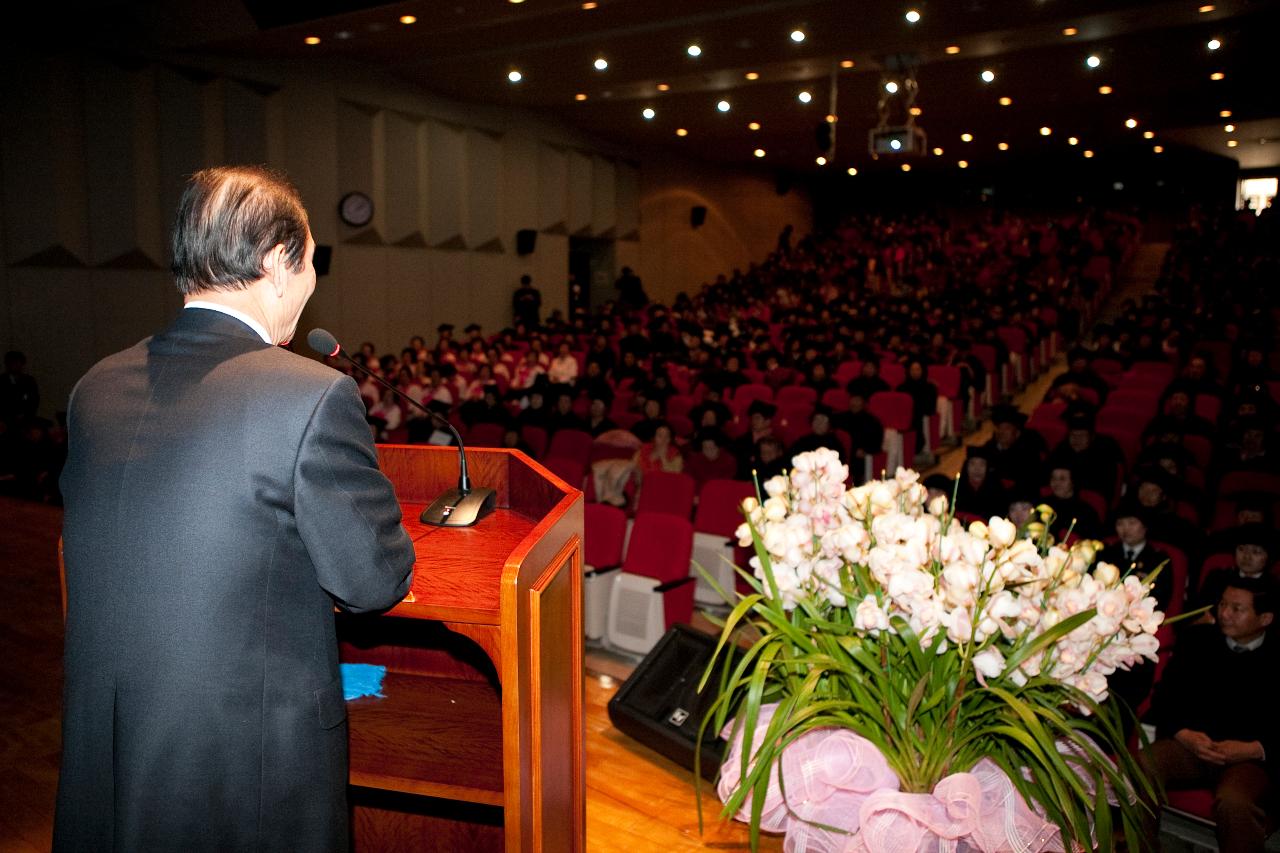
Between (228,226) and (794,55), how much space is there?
10.6m

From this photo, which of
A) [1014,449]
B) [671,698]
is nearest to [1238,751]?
[671,698]

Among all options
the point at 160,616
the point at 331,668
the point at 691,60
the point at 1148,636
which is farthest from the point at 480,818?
the point at 691,60

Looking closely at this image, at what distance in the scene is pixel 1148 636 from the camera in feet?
4.29

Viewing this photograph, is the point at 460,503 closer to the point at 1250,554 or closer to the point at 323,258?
the point at 1250,554

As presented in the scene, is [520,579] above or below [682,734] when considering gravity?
above

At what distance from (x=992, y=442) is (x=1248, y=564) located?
2.70 m

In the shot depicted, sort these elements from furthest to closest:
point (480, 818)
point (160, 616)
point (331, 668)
A: point (480, 818), point (331, 668), point (160, 616)

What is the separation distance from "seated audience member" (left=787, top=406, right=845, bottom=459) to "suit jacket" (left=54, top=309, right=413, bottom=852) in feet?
17.7

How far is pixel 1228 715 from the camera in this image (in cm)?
325

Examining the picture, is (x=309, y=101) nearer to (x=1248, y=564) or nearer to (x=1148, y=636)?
(x=1248, y=564)

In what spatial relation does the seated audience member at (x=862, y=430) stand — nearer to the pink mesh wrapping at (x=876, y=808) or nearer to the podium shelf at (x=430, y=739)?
the podium shelf at (x=430, y=739)

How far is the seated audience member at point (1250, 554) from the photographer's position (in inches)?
155

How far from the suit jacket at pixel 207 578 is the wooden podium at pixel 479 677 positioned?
192 millimetres

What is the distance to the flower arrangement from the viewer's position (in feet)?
4.20
